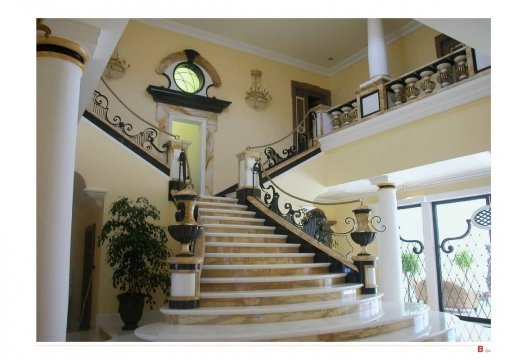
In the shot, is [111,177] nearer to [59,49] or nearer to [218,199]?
[218,199]

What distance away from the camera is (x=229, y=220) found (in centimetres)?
702

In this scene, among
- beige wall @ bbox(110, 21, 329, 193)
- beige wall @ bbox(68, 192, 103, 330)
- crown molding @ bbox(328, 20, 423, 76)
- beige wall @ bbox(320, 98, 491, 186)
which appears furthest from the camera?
crown molding @ bbox(328, 20, 423, 76)

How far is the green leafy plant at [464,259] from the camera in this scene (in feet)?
29.5

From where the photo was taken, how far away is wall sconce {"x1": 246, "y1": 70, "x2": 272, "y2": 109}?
11.3m

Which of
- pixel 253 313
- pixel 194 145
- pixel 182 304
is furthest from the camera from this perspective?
→ pixel 194 145

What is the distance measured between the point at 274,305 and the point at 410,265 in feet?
21.2

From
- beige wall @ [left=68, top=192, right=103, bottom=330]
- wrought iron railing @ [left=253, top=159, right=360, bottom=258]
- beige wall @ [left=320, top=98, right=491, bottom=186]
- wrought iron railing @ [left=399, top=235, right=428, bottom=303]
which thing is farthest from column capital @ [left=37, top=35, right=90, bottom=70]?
wrought iron railing @ [left=399, top=235, right=428, bottom=303]

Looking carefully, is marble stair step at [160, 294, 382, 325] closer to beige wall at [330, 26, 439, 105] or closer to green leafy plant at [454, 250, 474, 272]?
green leafy plant at [454, 250, 474, 272]

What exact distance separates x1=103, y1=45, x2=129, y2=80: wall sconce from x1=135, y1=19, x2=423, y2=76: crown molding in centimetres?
129

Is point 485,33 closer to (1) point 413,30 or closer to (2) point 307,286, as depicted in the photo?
(2) point 307,286

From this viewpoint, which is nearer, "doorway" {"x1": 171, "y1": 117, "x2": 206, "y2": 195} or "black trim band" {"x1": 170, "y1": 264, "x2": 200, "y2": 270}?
"black trim band" {"x1": 170, "y1": 264, "x2": 200, "y2": 270}

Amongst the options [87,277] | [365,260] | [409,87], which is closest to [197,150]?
[87,277]
